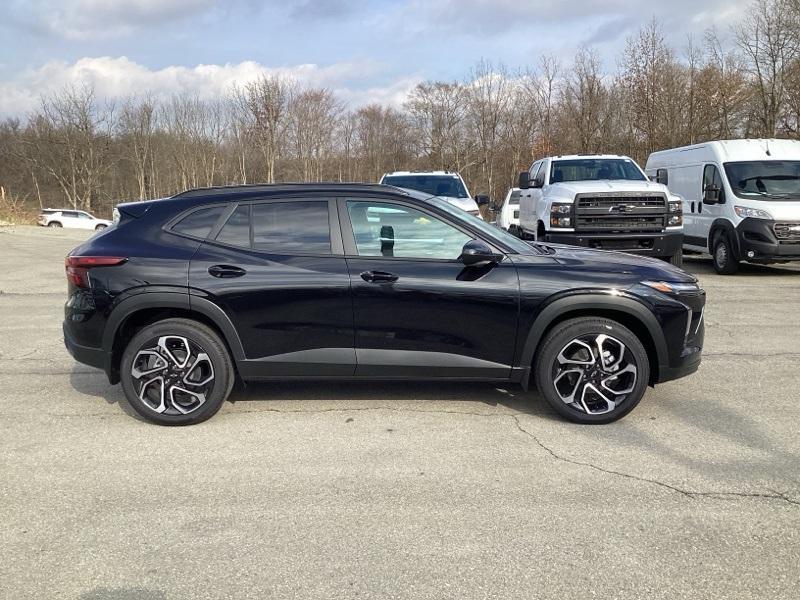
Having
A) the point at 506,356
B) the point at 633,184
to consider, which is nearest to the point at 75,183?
the point at 633,184

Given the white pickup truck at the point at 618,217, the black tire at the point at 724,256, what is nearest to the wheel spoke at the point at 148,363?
the white pickup truck at the point at 618,217

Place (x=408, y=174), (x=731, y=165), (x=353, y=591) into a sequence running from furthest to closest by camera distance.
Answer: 1. (x=408, y=174)
2. (x=731, y=165)
3. (x=353, y=591)

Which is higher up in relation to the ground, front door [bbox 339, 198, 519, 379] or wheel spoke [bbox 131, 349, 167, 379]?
front door [bbox 339, 198, 519, 379]

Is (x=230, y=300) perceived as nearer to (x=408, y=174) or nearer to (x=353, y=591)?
(x=353, y=591)

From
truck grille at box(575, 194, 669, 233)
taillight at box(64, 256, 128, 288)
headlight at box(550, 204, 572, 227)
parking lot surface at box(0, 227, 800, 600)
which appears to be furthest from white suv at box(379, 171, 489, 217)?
taillight at box(64, 256, 128, 288)

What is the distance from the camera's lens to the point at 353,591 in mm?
2639

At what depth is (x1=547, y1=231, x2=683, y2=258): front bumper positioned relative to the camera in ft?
33.9

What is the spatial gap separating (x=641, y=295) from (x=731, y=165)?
9404mm

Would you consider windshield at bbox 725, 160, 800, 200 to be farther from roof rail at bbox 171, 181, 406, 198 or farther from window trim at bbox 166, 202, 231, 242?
window trim at bbox 166, 202, 231, 242

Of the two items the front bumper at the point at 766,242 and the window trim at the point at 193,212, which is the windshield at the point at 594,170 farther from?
the window trim at the point at 193,212

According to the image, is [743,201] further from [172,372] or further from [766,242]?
[172,372]

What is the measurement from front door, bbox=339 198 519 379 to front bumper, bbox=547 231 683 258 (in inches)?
249

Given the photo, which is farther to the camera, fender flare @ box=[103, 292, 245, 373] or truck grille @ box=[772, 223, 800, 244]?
truck grille @ box=[772, 223, 800, 244]

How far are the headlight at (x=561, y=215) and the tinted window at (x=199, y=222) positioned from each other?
724cm
